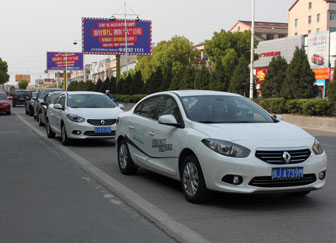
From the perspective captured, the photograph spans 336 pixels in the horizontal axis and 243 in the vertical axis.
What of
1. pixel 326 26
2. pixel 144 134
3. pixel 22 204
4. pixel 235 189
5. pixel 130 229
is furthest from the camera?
pixel 326 26

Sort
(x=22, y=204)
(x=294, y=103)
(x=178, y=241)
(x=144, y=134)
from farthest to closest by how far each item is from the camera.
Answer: (x=294, y=103), (x=144, y=134), (x=22, y=204), (x=178, y=241)

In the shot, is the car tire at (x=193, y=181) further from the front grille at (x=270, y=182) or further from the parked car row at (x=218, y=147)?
the front grille at (x=270, y=182)

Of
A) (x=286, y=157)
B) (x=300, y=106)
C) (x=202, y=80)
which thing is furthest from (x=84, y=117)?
(x=202, y=80)

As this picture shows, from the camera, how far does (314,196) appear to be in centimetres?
639

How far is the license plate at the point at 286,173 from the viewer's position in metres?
5.36

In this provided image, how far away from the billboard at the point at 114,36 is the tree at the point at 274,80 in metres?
19.6

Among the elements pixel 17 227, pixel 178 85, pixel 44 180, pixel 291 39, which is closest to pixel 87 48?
pixel 178 85

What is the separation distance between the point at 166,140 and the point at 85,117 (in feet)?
20.5

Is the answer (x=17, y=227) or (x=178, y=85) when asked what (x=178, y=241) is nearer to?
(x=17, y=227)

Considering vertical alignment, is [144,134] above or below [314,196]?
above

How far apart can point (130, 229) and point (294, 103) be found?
737 inches

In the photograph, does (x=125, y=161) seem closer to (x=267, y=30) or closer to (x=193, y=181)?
(x=193, y=181)

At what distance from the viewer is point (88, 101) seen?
1355cm

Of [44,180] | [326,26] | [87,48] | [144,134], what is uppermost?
[326,26]
